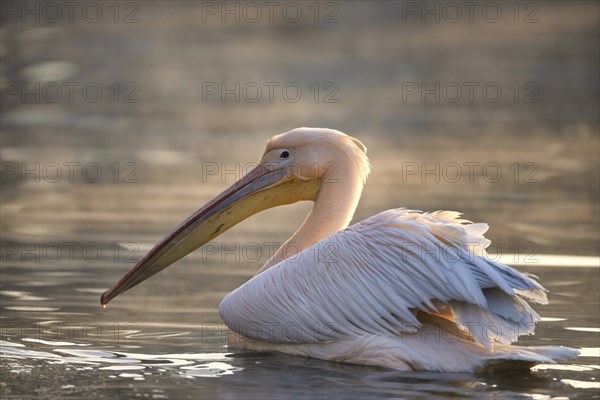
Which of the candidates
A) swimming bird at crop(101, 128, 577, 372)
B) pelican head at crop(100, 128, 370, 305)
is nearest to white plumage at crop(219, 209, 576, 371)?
swimming bird at crop(101, 128, 577, 372)

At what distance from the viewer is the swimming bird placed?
5957 mm

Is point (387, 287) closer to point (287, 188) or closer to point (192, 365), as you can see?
point (192, 365)

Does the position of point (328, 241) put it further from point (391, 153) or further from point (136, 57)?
point (136, 57)

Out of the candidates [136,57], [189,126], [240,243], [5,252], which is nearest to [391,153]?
[189,126]

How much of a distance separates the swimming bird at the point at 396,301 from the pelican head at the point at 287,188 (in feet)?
0.68

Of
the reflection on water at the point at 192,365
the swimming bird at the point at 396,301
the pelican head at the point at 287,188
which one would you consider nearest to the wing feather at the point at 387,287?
the swimming bird at the point at 396,301

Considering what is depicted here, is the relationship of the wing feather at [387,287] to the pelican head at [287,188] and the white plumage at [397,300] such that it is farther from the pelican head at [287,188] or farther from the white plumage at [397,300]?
the pelican head at [287,188]

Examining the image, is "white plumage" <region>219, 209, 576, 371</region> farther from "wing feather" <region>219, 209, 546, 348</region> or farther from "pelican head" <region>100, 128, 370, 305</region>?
"pelican head" <region>100, 128, 370, 305</region>

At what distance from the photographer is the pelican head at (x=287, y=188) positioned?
7004 mm

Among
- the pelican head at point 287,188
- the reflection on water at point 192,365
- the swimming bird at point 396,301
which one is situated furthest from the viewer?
the pelican head at point 287,188

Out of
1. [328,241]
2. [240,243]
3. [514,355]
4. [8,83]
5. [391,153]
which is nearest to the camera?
[514,355]

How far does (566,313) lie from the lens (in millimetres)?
7445

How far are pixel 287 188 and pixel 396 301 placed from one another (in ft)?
4.51

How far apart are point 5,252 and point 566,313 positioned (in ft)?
12.8
